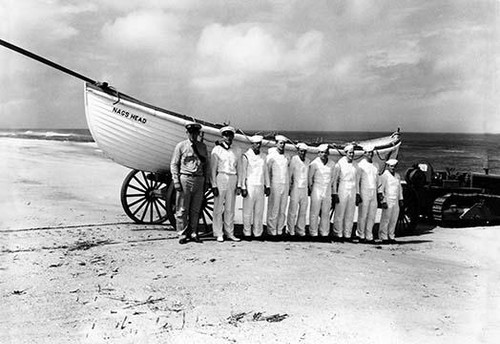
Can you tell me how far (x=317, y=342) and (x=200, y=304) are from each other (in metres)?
1.30

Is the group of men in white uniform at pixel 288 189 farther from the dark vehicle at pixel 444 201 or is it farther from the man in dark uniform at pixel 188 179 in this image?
the dark vehicle at pixel 444 201

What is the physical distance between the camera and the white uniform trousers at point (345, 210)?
27.7ft

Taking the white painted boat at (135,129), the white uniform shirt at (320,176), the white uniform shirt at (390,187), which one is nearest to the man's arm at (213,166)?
the white painted boat at (135,129)

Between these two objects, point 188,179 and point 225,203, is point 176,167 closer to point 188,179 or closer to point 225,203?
point 188,179

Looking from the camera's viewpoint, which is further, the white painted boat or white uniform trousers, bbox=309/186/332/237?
white uniform trousers, bbox=309/186/332/237

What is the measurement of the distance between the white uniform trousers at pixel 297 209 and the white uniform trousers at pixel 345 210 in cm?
61

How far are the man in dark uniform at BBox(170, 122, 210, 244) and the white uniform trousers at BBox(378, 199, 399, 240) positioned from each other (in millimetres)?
3356

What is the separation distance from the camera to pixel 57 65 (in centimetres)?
762

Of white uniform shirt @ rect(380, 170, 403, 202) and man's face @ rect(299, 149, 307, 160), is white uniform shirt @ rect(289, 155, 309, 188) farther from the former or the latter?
white uniform shirt @ rect(380, 170, 403, 202)

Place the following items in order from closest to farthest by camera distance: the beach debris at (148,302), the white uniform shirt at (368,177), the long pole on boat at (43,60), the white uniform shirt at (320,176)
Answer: the beach debris at (148,302) < the long pole on boat at (43,60) < the white uniform shirt at (320,176) < the white uniform shirt at (368,177)

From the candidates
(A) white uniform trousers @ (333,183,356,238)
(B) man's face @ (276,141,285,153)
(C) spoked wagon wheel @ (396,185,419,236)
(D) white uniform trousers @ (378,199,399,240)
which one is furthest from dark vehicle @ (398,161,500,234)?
(B) man's face @ (276,141,285,153)

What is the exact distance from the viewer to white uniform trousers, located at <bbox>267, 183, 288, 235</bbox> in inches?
319

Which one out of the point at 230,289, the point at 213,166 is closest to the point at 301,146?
the point at 213,166

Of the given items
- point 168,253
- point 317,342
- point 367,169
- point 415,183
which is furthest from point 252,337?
point 415,183
